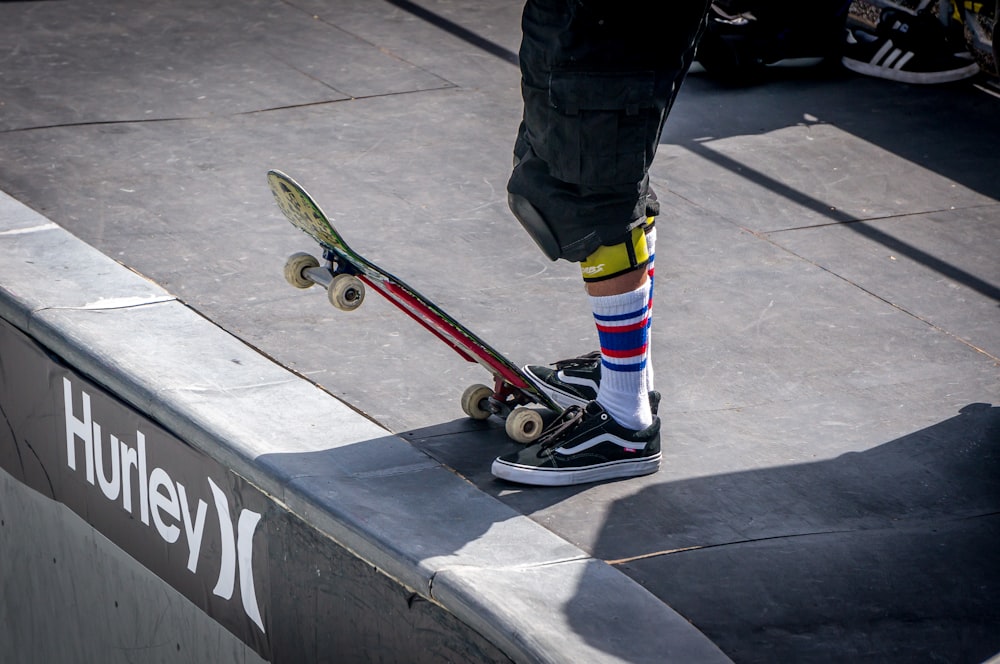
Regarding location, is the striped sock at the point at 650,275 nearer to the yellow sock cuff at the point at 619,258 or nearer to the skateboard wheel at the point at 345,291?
the yellow sock cuff at the point at 619,258

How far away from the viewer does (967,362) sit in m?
4.08

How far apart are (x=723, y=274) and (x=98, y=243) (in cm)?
234

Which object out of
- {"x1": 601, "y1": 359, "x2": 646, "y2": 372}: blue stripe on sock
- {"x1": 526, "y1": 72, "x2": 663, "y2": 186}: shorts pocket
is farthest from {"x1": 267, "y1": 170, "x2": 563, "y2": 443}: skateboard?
{"x1": 526, "y1": 72, "x2": 663, "y2": 186}: shorts pocket

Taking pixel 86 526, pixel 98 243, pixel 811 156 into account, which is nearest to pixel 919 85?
pixel 811 156

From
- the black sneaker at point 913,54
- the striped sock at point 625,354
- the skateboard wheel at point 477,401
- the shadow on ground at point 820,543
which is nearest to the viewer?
the shadow on ground at point 820,543

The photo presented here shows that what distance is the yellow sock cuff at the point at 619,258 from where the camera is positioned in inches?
130

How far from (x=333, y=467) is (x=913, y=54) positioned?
491 cm

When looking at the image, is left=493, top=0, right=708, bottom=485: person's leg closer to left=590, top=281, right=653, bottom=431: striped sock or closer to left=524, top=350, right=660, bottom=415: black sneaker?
left=590, top=281, right=653, bottom=431: striped sock

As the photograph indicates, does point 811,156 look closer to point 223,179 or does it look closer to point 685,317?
point 685,317

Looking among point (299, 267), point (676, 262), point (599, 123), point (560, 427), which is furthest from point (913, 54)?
point (299, 267)

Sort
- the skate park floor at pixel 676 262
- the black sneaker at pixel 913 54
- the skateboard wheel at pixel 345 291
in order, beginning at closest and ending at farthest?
1. the skate park floor at pixel 676 262
2. the skateboard wheel at pixel 345 291
3. the black sneaker at pixel 913 54

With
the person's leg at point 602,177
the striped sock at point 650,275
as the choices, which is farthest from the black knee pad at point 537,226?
the striped sock at point 650,275

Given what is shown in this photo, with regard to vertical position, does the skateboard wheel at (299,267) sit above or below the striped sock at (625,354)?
above

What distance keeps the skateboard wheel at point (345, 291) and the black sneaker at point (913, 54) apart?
460 cm
